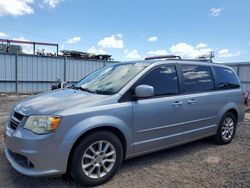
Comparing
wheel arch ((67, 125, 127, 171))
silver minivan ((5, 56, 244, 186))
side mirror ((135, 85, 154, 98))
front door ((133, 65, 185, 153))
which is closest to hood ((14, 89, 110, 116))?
silver minivan ((5, 56, 244, 186))

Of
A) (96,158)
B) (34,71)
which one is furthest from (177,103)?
(34,71)

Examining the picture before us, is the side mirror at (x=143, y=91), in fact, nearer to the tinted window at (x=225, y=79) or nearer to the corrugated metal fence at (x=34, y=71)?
the tinted window at (x=225, y=79)

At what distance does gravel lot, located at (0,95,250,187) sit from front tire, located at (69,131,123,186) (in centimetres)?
17

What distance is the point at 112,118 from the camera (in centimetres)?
324

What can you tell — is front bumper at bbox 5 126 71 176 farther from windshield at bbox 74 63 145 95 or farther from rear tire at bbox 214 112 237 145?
rear tire at bbox 214 112 237 145

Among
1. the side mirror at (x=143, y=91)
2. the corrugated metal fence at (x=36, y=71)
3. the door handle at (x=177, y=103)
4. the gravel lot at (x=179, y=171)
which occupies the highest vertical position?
the corrugated metal fence at (x=36, y=71)

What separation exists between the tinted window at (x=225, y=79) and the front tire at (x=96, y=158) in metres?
2.74

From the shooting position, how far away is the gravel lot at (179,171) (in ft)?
10.8

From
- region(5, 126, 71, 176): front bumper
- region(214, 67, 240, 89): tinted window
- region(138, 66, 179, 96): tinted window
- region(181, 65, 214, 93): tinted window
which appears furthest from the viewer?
region(214, 67, 240, 89): tinted window

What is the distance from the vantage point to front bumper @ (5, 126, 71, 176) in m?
2.83

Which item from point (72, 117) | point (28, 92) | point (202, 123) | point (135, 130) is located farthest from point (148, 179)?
point (28, 92)

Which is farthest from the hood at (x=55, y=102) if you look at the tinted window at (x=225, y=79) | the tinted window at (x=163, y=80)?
the tinted window at (x=225, y=79)

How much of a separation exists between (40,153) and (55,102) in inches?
27.8

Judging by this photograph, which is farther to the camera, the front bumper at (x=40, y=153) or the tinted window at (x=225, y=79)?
the tinted window at (x=225, y=79)
